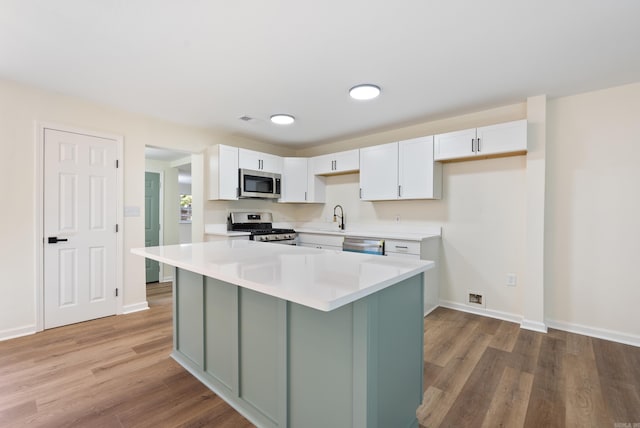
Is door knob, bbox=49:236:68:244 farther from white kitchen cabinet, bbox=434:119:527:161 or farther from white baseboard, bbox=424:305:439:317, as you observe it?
white kitchen cabinet, bbox=434:119:527:161

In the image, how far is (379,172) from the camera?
4.01 metres

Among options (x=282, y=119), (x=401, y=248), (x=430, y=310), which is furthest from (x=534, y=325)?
(x=282, y=119)

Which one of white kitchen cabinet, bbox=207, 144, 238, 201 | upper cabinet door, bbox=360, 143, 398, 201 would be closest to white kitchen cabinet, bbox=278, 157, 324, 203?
white kitchen cabinet, bbox=207, 144, 238, 201

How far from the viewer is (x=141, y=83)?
2.72 meters

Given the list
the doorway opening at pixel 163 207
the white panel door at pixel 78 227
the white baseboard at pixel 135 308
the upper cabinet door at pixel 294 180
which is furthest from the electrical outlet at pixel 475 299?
the doorway opening at pixel 163 207

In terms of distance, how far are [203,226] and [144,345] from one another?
195 centimetres

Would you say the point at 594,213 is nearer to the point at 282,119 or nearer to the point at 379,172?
the point at 379,172

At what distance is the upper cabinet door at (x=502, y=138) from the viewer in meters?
2.98

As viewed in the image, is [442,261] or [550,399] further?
[442,261]

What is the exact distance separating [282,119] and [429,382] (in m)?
3.06

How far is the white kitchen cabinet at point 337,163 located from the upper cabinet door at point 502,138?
162 cm

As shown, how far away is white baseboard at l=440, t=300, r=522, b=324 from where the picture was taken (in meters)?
3.27

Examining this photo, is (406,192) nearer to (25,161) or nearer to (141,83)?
(141,83)

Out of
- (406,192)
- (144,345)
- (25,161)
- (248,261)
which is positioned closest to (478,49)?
(406,192)
